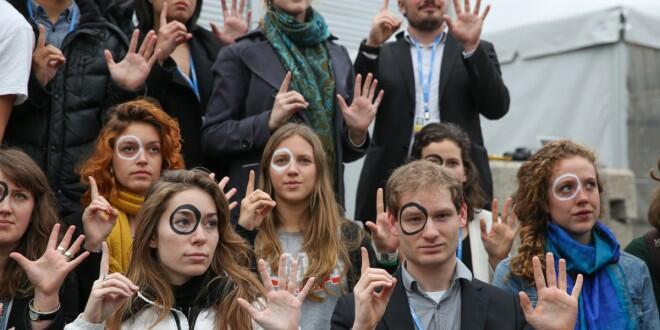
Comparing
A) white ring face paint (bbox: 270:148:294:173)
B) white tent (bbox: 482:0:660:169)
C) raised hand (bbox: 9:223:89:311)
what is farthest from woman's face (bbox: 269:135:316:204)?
white tent (bbox: 482:0:660:169)

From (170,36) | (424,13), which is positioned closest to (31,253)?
(170,36)

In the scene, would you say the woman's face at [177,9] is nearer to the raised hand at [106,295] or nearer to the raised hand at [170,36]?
the raised hand at [170,36]

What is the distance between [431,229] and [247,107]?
5.75 ft

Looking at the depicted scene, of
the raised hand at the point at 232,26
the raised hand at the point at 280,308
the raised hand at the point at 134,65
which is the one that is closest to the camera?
the raised hand at the point at 280,308

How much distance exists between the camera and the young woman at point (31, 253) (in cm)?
391

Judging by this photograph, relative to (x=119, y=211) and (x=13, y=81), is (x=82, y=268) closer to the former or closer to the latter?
(x=119, y=211)

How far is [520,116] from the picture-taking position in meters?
11.5

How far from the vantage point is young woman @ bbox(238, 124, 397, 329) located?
4.63 m

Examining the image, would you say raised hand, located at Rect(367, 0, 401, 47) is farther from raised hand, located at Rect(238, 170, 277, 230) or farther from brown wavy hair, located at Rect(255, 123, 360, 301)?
raised hand, located at Rect(238, 170, 277, 230)

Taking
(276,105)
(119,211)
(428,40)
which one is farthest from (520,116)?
(119,211)

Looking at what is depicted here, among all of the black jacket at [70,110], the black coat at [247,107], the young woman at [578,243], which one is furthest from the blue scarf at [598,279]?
the black jacket at [70,110]

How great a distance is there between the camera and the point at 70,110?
4.95m

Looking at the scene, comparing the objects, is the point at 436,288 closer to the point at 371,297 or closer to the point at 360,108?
the point at 371,297

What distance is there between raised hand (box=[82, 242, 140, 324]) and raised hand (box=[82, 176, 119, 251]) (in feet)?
2.27
